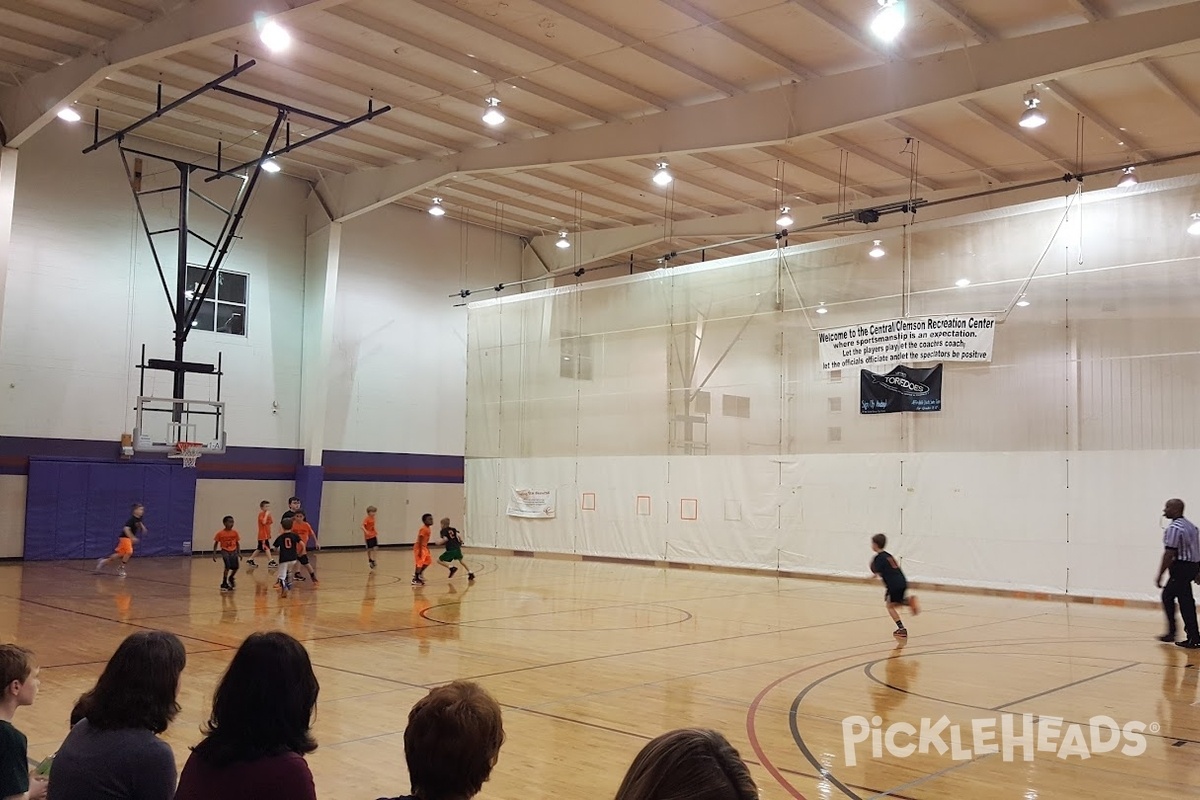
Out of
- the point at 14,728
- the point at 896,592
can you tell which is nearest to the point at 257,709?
the point at 14,728

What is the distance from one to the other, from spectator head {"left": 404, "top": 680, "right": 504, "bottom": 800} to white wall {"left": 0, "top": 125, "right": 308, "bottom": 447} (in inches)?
801

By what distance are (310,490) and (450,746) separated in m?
22.4

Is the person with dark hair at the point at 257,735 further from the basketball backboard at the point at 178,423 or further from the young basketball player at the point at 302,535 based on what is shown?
the basketball backboard at the point at 178,423

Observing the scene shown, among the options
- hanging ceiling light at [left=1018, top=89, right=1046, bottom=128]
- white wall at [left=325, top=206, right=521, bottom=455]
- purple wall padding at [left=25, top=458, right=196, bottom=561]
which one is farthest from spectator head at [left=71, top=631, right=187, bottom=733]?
white wall at [left=325, top=206, right=521, bottom=455]

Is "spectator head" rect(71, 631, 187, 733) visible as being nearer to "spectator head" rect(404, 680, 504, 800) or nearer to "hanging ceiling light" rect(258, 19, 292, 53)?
"spectator head" rect(404, 680, 504, 800)

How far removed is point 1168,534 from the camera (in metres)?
10.8

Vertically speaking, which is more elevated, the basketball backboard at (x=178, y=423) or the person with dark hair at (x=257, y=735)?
the basketball backboard at (x=178, y=423)

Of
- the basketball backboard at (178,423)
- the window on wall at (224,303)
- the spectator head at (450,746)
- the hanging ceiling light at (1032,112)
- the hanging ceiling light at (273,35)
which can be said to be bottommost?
the spectator head at (450,746)

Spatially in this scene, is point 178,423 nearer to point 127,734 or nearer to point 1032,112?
point 1032,112

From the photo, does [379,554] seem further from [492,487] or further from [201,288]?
[201,288]

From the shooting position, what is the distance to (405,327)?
86.1 feet

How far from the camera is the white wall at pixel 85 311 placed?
64.6ft

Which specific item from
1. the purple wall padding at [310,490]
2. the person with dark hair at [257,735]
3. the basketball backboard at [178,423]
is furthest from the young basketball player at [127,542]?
the person with dark hair at [257,735]

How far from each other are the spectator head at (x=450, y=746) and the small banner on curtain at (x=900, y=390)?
16888 mm
